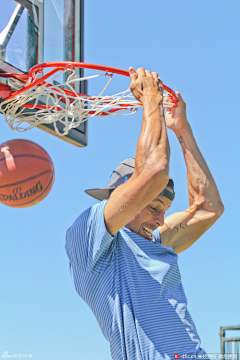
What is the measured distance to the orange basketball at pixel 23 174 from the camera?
3.84 meters

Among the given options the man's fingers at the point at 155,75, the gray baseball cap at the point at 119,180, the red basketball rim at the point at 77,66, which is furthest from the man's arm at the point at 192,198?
the man's fingers at the point at 155,75

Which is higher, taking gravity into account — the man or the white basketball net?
the white basketball net

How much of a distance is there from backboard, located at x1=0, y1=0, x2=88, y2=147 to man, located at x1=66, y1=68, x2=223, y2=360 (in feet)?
4.99

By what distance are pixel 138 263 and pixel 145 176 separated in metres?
0.64

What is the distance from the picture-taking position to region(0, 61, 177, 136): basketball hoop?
397cm

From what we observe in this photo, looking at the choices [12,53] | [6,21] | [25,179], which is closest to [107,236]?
[25,179]

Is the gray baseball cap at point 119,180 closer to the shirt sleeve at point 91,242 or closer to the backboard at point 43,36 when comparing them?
the shirt sleeve at point 91,242

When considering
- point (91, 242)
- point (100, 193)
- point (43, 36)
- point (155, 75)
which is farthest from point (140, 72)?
point (43, 36)

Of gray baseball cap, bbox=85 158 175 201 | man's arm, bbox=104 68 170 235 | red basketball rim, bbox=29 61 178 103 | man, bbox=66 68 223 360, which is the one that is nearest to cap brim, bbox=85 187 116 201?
gray baseball cap, bbox=85 158 175 201

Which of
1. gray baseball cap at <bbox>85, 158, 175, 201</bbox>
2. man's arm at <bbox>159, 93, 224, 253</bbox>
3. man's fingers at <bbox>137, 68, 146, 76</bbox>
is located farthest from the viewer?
man's arm at <bbox>159, 93, 224, 253</bbox>

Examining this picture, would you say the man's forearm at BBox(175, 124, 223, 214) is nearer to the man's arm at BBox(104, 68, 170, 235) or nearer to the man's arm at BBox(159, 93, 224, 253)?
the man's arm at BBox(159, 93, 224, 253)

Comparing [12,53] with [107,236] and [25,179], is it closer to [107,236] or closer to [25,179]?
[25,179]

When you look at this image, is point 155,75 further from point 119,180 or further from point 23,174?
point 23,174

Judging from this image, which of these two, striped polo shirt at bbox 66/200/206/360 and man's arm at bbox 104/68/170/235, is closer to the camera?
man's arm at bbox 104/68/170/235
